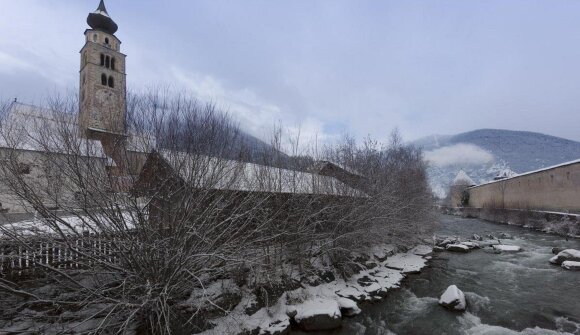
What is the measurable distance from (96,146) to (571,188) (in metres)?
31.4

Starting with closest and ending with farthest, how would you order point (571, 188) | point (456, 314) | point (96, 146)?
point (96, 146) < point (456, 314) < point (571, 188)

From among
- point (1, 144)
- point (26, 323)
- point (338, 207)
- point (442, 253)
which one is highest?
point (1, 144)

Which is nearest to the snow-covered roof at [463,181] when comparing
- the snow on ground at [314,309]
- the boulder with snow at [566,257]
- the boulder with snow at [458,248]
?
the boulder with snow at [458,248]

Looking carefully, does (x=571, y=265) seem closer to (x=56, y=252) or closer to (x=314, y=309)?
(x=314, y=309)

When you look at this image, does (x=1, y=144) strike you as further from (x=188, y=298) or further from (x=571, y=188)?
(x=571, y=188)

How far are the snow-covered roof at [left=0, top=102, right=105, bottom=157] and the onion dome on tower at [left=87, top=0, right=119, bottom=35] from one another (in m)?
34.3

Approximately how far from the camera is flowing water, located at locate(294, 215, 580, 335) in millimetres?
8187

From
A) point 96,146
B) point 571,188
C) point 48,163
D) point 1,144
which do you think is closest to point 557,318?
point 96,146

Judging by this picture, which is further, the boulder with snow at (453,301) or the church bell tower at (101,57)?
the church bell tower at (101,57)

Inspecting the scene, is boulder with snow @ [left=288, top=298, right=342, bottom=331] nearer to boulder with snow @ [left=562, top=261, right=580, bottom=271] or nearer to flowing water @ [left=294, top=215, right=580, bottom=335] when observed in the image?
flowing water @ [left=294, top=215, right=580, bottom=335]

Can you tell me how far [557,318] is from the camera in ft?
27.6

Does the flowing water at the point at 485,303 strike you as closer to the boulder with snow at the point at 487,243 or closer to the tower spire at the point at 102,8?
the boulder with snow at the point at 487,243

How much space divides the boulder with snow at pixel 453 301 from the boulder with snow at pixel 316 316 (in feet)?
11.9

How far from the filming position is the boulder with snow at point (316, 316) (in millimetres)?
8203
